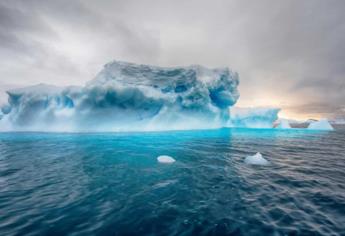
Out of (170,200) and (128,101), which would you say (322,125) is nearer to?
(128,101)

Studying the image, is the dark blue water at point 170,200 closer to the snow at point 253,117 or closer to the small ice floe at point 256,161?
the small ice floe at point 256,161

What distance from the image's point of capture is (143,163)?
748 centimetres

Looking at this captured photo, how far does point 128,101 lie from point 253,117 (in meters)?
27.8

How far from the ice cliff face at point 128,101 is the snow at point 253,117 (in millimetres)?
7906

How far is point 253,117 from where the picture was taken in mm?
36375

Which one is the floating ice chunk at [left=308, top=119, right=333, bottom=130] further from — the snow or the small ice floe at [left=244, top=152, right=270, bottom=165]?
the small ice floe at [left=244, top=152, right=270, bottom=165]

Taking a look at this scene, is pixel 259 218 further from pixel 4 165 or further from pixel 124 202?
pixel 4 165

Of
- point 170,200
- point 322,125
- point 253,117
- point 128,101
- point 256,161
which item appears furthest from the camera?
point 322,125

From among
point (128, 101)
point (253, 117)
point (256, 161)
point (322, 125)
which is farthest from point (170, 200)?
point (322, 125)

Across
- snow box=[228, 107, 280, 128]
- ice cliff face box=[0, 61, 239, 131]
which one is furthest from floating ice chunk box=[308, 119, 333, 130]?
ice cliff face box=[0, 61, 239, 131]

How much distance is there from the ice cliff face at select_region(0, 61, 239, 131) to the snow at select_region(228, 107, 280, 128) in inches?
311

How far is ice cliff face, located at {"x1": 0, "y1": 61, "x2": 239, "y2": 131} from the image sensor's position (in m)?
22.0

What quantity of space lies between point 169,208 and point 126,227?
3.44 feet

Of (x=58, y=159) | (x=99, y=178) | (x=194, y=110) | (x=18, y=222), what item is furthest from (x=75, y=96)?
(x=18, y=222)
